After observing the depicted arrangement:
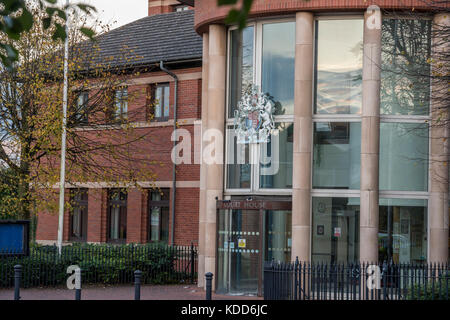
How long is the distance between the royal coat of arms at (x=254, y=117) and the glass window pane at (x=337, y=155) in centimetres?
126

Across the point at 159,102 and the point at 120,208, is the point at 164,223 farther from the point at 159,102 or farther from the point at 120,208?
the point at 159,102

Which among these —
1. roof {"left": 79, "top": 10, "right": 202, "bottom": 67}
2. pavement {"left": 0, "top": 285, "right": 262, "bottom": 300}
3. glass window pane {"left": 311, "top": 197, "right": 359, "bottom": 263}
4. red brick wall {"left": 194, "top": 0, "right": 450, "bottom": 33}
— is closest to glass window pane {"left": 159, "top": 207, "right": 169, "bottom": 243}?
roof {"left": 79, "top": 10, "right": 202, "bottom": 67}

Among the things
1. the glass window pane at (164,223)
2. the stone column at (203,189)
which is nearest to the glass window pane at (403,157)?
the stone column at (203,189)

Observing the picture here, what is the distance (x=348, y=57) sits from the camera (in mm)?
17797

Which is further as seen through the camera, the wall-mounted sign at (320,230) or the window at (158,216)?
the window at (158,216)

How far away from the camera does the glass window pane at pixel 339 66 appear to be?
58.2 ft

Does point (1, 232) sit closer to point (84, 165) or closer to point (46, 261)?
point (46, 261)

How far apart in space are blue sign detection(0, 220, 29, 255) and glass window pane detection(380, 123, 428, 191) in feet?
29.7

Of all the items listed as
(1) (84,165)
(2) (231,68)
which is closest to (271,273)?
(2) (231,68)

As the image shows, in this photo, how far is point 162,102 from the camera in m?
27.6

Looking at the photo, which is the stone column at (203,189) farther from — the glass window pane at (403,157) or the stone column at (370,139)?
the glass window pane at (403,157)

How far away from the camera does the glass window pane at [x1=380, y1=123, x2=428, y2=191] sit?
17672 mm

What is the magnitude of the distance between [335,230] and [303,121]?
2.67m
